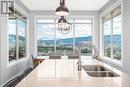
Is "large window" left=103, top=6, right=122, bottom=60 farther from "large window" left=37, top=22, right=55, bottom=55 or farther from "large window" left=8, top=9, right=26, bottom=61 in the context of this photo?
"large window" left=8, top=9, right=26, bottom=61

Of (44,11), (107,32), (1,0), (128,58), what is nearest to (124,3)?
(128,58)

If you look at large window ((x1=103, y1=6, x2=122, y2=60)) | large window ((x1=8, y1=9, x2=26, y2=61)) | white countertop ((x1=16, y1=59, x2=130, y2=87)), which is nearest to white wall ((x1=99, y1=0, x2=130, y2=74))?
large window ((x1=103, y1=6, x2=122, y2=60))

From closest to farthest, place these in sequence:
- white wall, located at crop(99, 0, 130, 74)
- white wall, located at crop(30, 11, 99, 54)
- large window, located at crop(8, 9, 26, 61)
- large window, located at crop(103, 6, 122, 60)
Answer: white wall, located at crop(99, 0, 130, 74) → large window, located at crop(8, 9, 26, 61) → large window, located at crop(103, 6, 122, 60) → white wall, located at crop(30, 11, 99, 54)

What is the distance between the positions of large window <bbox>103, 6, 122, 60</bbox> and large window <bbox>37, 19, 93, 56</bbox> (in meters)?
1.34

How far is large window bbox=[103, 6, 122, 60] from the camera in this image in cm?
629

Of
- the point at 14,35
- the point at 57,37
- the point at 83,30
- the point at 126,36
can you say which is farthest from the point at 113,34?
the point at 14,35

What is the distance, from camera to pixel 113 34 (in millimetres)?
7000

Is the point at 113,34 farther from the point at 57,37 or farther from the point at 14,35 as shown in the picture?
the point at 14,35

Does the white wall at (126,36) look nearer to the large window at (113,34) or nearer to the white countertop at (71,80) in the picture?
the large window at (113,34)

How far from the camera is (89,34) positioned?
31.4ft

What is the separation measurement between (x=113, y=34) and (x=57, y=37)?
3.34 m

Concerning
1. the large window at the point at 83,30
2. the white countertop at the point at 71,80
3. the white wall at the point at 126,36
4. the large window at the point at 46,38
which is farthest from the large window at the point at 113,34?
the white countertop at the point at 71,80

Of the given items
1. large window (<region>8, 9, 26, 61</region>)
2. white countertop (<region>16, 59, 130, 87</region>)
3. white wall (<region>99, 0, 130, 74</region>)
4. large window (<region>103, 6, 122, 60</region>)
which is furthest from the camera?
large window (<region>103, 6, 122, 60</region>)

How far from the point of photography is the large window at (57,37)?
9.46 meters
